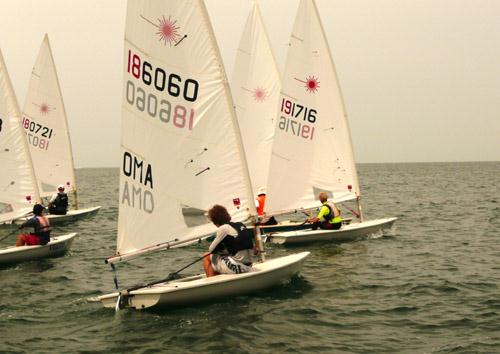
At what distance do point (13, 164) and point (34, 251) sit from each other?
3.68 meters

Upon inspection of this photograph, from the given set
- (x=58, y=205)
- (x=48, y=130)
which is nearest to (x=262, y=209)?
(x=58, y=205)

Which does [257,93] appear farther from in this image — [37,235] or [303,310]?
[303,310]

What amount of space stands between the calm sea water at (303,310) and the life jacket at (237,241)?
0.88 metres

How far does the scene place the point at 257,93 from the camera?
72.7 feet

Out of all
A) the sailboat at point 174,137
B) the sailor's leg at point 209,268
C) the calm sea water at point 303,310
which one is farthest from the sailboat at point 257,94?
the sailor's leg at point 209,268

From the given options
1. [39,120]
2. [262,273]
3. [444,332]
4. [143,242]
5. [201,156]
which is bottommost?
[444,332]

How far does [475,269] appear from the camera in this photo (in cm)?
1338

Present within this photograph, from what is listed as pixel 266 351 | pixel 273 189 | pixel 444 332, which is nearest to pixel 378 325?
pixel 444 332

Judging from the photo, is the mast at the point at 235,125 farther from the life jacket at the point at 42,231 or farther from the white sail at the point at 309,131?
the white sail at the point at 309,131

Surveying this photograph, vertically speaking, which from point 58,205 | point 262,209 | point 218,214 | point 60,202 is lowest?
point 262,209

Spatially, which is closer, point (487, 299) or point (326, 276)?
point (487, 299)

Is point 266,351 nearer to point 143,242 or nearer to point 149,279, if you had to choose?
point 143,242

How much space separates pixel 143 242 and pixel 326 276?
4279 millimetres

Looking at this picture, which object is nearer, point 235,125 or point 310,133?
point 235,125
